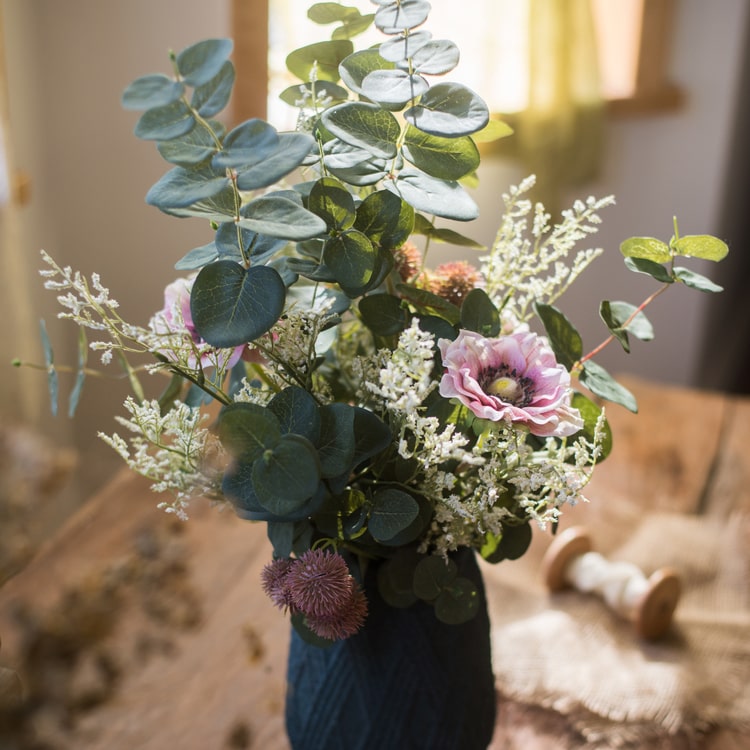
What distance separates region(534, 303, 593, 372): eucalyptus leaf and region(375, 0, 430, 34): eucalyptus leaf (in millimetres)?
206

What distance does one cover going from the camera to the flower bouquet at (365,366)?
455mm

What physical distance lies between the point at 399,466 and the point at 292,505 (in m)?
0.10

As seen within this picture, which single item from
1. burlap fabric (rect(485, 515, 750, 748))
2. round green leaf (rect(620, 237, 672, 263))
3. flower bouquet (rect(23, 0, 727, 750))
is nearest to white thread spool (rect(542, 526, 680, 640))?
burlap fabric (rect(485, 515, 750, 748))

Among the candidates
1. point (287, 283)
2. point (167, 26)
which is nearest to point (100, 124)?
point (167, 26)

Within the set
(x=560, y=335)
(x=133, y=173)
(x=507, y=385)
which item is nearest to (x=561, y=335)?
(x=560, y=335)

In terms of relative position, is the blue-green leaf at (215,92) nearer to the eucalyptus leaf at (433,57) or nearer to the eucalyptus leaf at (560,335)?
the eucalyptus leaf at (433,57)

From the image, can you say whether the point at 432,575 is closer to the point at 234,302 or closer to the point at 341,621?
the point at 341,621

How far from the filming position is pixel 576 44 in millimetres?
2326

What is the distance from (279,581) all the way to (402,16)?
36 cm

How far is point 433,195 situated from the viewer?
509 mm

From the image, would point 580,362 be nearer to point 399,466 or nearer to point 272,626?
point 399,466

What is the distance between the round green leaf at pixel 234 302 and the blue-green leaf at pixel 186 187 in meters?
0.05

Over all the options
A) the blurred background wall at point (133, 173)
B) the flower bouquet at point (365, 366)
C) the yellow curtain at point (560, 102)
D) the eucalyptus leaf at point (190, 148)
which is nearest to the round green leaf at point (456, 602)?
the flower bouquet at point (365, 366)

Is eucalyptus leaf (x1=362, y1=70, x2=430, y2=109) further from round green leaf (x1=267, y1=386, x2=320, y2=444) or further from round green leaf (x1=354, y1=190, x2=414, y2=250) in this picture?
round green leaf (x1=267, y1=386, x2=320, y2=444)
